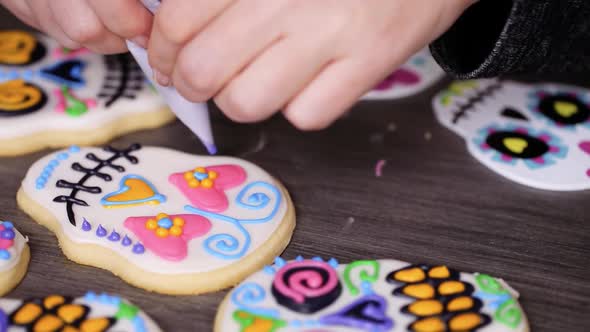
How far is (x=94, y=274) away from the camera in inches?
22.1

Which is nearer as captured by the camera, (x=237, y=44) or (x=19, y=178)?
(x=237, y=44)

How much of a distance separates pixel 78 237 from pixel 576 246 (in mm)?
435

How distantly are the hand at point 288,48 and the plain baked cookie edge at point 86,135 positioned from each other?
8.2 inches

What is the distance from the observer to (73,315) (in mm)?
496

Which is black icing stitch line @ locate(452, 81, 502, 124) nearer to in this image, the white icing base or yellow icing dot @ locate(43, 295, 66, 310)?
the white icing base

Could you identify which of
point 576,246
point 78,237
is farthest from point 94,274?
point 576,246

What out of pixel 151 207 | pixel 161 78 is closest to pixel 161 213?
pixel 151 207

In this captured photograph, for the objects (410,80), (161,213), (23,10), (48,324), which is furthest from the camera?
(410,80)

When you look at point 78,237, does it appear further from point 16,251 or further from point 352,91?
point 352,91

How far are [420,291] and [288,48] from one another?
0.21 metres

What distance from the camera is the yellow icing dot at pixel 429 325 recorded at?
1.59 feet

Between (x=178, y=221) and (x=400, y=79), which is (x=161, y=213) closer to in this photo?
(x=178, y=221)

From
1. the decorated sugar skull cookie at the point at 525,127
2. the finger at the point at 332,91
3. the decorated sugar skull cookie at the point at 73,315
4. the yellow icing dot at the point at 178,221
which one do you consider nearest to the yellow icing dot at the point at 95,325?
the decorated sugar skull cookie at the point at 73,315

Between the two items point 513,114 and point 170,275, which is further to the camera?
point 513,114
